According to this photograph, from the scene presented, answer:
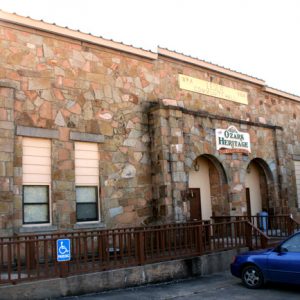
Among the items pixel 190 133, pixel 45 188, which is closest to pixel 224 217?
pixel 190 133

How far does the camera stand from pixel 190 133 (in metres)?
14.7

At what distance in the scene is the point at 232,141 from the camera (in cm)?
1606

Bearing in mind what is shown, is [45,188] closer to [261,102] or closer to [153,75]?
[153,75]

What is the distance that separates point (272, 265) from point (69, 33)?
8210mm

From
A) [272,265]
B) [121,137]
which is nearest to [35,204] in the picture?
[121,137]

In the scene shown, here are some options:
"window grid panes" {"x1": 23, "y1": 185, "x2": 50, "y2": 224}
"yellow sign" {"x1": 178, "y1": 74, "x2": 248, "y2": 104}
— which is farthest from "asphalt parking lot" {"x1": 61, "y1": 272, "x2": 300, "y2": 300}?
"yellow sign" {"x1": 178, "y1": 74, "x2": 248, "y2": 104}

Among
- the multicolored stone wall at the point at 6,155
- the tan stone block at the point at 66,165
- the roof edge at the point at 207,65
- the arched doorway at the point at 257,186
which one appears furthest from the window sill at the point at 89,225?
the arched doorway at the point at 257,186

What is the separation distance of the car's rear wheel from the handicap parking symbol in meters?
3.92

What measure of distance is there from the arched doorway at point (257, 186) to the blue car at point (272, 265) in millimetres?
8103

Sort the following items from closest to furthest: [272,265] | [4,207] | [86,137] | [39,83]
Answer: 1. [272,265]
2. [4,207]
3. [39,83]
4. [86,137]

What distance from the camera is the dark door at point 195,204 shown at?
617 inches

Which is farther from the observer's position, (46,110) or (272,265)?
(46,110)

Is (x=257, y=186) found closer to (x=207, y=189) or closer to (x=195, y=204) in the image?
(x=207, y=189)

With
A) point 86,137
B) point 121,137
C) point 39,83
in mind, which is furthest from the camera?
point 121,137
